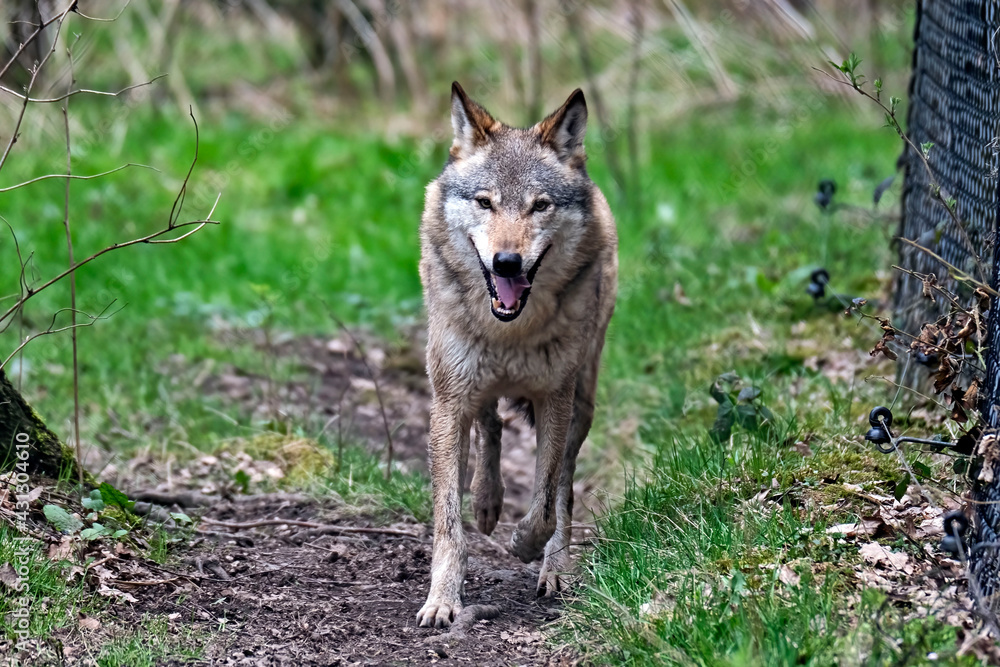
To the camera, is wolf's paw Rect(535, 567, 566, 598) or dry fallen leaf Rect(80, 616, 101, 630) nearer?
dry fallen leaf Rect(80, 616, 101, 630)

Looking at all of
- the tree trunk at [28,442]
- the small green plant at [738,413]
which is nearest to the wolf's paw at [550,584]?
the small green plant at [738,413]

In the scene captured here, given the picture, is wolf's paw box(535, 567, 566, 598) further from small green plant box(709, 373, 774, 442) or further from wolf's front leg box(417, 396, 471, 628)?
small green plant box(709, 373, 774, 442)

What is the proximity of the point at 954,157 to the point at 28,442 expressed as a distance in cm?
452

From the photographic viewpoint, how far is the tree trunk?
4.18 m

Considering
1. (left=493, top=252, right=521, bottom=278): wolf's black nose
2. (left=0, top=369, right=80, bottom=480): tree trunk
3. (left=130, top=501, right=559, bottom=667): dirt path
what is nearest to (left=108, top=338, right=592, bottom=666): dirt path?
(left=130, top=501, right=559, bottom=667): dirt path

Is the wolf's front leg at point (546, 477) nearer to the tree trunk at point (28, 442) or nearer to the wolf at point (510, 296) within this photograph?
the wolf at point (510, 296)

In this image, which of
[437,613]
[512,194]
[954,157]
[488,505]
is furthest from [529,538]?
[954,157]

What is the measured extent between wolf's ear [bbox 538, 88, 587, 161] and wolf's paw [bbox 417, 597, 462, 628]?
6.83ft

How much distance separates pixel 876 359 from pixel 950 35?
1.81 m

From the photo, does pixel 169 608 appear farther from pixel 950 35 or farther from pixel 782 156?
pixel 782 156

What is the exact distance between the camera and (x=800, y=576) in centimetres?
352

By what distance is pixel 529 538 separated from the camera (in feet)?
15.2

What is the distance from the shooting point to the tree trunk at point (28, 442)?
418 cm

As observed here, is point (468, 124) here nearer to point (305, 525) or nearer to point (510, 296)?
point (510, 296)
